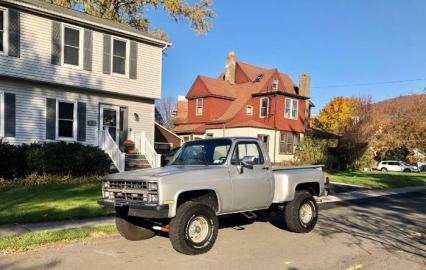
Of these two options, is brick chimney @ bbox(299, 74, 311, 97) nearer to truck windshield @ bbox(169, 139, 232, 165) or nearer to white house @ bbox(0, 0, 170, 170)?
white house @ bbox(0, 0, 170, 170)

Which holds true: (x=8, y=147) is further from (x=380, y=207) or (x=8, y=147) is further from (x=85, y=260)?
(x=380, y=207)

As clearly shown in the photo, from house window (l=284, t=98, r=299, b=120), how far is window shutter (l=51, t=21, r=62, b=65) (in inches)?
952

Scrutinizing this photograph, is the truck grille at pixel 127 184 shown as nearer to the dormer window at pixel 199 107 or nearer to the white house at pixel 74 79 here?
A: the white house at pixel 74 79

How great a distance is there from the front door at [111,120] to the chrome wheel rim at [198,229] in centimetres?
1409

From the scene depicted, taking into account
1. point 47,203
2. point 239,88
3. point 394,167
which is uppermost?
point 239,88

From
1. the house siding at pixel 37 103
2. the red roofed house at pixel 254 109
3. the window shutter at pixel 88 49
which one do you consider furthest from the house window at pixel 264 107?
the window shutter at pixel 88 49

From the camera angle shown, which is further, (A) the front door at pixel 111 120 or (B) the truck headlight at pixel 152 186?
(A) the front door at pixel 111 120

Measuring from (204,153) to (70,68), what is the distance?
12.5m

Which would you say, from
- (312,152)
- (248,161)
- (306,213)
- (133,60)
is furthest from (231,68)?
(248,161)

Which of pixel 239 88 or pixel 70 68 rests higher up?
pixel 239 88

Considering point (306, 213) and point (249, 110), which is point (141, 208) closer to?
point (306, 213)

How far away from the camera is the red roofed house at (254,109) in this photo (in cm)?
3847

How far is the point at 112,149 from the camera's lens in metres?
19.6

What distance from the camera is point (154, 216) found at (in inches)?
273
